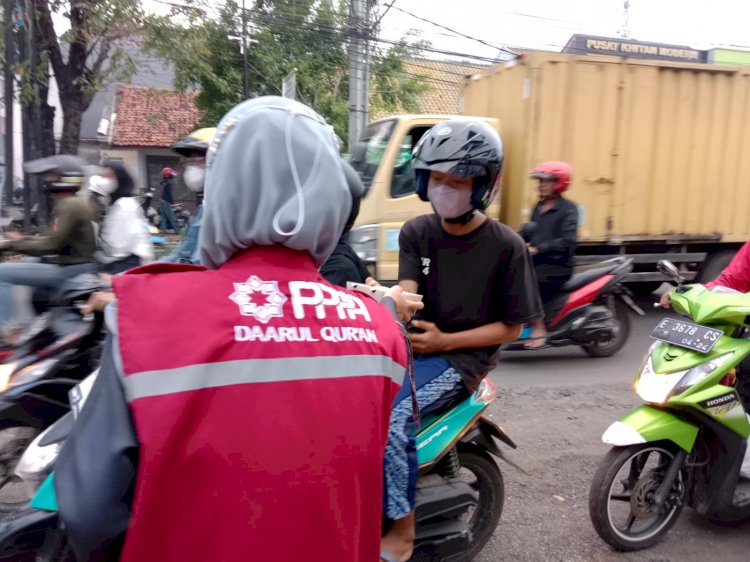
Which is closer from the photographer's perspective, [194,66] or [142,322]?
[142,322]

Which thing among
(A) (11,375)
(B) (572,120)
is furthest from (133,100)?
(A) (11,375)

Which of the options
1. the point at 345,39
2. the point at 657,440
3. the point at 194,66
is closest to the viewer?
the point at 657,440

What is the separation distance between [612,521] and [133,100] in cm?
2344

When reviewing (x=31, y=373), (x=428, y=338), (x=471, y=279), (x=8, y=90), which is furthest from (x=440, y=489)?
(x=8, y=90)

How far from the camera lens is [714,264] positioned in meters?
8.08

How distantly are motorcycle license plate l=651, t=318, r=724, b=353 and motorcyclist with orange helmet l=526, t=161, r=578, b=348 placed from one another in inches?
97.4

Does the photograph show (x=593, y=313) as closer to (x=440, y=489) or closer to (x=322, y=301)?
(x=440, y=489)

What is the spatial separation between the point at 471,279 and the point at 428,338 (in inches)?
10.4

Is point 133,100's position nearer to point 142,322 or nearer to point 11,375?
point 11,375

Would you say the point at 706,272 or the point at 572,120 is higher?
the point at 572,120

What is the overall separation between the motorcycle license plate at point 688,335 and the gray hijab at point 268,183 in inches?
89.9

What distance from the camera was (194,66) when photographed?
37.7 ft

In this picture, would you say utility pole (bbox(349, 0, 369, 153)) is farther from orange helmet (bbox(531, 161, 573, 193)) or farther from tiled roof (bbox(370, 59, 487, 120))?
tiled roof (bbox(370, 59, 487, 120))

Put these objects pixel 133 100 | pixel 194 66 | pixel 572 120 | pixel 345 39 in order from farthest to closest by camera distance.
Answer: pixel 133 100 → pixel 345 39 → pixel 194 66 → pixel 572 120
